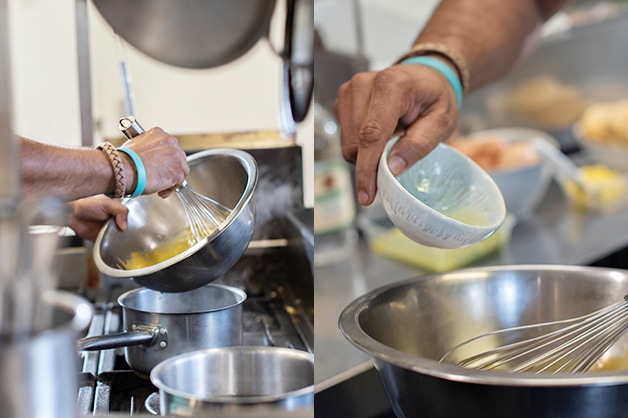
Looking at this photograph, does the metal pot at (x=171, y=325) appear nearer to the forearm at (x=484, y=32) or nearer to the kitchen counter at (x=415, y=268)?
the kitchen counter at (x=415, y=268)

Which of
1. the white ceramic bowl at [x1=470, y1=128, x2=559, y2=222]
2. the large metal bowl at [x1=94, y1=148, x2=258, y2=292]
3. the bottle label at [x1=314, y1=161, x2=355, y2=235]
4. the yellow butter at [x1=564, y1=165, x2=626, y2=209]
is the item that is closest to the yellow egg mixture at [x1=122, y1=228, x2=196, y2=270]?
the large metal bowl at [x1=94, y1=148, x2=258, y2=292]

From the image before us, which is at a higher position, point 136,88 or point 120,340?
point 136,88

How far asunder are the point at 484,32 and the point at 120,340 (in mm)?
473

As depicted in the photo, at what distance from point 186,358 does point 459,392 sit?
16 cm

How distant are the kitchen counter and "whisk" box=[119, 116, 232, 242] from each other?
26 centimetres

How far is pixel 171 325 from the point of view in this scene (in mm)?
463

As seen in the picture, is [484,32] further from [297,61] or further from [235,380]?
[235,380]

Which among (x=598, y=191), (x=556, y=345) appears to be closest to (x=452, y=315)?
(x=556, y=345)

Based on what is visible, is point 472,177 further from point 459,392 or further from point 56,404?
point 56,404

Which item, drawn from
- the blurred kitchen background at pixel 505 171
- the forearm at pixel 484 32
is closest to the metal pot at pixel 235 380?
the blurred kitchen background at pixel 505 171

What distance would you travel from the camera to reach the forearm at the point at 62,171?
15.5 inches

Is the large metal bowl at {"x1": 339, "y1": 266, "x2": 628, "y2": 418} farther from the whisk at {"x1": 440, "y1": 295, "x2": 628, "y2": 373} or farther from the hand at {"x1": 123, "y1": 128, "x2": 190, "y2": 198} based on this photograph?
the hand at {"x1": 123, "y1": 128, "x2": 190, "y2": 198}

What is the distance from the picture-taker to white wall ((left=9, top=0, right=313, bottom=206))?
0.49m

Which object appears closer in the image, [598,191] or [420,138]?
[420,138]
